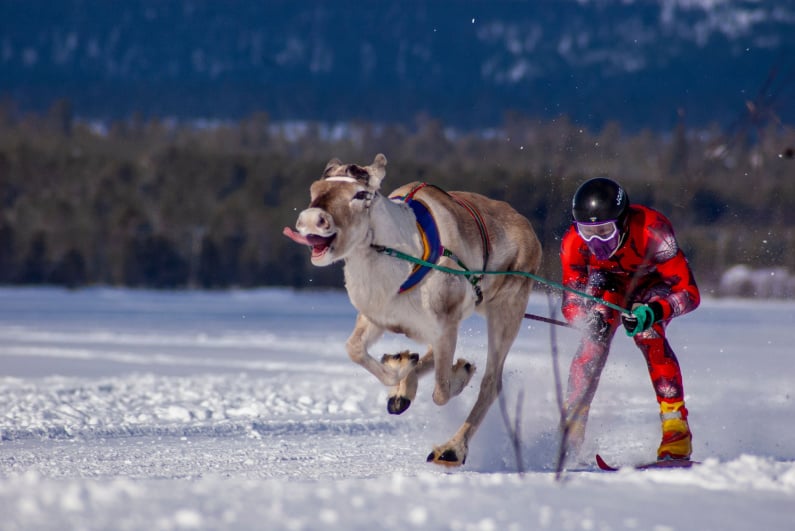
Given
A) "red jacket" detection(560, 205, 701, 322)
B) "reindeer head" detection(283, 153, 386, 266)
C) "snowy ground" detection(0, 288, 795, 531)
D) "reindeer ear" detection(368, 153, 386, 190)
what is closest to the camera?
"snowy ground" detection(0, 288, 795, 531)

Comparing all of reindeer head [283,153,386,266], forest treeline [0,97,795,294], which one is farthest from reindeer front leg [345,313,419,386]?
forest treeline [0,97,795,294]

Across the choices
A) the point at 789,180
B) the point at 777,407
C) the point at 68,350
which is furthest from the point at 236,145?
the point at 777,407

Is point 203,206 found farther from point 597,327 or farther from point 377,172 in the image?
point 377,172

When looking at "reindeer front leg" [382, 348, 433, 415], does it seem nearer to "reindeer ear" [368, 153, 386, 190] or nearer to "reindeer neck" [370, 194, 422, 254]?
"reindeer neck" [370, 194, 422, 254]

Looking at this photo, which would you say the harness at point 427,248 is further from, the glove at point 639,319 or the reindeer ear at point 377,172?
the glove at point 639,319

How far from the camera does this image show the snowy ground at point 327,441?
337 cm

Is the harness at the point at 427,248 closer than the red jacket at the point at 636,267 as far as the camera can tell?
Yes

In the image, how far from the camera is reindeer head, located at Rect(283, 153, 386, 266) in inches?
172

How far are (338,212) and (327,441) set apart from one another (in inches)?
93.0

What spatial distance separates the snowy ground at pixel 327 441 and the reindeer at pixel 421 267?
1.55 feet

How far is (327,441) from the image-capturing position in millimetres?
6465

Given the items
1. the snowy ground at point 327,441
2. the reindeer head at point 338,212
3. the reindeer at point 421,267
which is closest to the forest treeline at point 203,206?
the snowy ground at point 327,441

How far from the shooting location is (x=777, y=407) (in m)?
8.37

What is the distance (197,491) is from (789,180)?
26.7m
